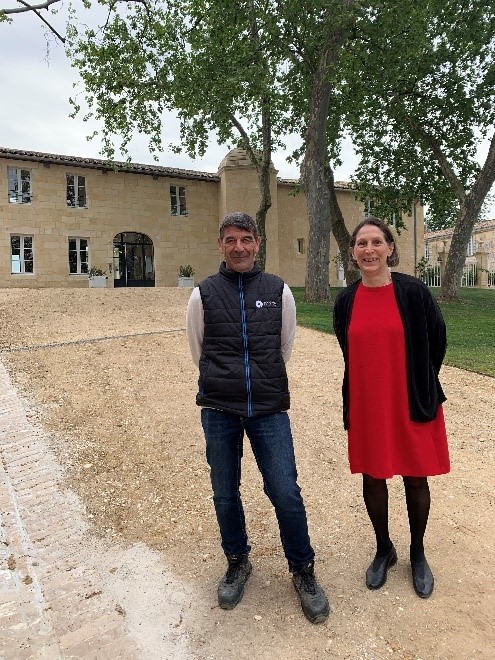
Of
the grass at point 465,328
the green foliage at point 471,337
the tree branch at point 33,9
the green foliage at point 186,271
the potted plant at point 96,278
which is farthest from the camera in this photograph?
the green foliage at point 186,271

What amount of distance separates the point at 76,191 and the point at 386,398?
76.4 feet

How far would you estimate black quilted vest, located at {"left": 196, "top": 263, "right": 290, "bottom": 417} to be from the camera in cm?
265

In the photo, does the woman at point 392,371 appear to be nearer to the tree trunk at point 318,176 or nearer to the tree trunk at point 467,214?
the tree trunk at point 318,176

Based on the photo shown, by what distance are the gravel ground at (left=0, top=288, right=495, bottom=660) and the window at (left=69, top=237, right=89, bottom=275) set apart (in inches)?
631

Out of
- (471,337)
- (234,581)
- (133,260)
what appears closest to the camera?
(234,581)

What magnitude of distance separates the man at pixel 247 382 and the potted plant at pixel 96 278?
2098cm

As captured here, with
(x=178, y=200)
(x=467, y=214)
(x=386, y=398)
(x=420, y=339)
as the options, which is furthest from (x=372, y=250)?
(x=178, y=200)

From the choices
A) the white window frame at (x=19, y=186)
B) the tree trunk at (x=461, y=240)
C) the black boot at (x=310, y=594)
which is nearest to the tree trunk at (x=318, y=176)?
the tree trunk at (x=461, y=240)

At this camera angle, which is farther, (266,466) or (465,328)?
(465,328)

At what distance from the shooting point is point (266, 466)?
271cm

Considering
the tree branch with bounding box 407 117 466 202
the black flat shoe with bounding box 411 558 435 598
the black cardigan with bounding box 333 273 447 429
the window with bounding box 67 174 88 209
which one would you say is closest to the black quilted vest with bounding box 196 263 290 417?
the black cardigan with bounding box 333 273 447 429

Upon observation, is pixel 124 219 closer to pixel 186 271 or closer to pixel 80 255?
pixel 80 255

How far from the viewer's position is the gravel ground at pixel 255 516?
8.49ft

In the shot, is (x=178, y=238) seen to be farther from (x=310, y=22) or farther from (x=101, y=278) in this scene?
(x=310, y=22)
